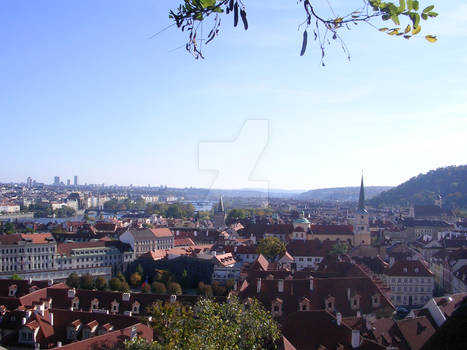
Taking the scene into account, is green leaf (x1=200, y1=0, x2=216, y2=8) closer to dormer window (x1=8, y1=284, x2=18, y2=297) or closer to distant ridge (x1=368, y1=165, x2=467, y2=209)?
dormer window (x1=8, y1=284, x2=18, y2=297)

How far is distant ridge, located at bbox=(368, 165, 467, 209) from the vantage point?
108387 mm

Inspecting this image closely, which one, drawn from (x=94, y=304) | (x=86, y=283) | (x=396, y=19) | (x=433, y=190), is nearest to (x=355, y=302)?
(x=94, y=304)

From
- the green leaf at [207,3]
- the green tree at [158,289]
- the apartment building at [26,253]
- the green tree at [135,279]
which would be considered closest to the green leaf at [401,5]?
the green leaf at [207,3]

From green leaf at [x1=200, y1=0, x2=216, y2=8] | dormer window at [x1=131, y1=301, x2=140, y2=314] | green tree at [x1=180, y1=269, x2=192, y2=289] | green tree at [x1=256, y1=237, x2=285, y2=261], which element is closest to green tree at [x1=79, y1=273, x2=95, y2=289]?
green tree at [x1=180, y1=269, x2=192, y2=289]

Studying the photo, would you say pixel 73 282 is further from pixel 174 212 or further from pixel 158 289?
pixel 174 212

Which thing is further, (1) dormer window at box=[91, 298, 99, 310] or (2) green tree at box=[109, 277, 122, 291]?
(2) green tree at box=[109, 277, 122, 291]

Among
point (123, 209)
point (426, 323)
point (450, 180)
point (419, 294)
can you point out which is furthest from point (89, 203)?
point (426, 323)

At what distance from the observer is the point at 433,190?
12469 centimetres

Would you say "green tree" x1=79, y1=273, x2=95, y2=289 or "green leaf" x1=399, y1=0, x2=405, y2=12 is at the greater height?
"green leaf" x1=399, y1=0, x2=405, y2=12

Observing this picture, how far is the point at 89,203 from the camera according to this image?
168 metres

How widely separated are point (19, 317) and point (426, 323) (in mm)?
15396

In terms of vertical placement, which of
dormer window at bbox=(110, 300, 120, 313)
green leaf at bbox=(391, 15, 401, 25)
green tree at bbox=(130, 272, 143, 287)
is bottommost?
green tree at bbox=(130, 272, 143, 287)

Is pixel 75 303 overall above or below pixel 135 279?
above

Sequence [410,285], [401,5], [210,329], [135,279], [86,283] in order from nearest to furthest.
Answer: [401,5], [210,329], [410,285], [86,283], [135,279]
